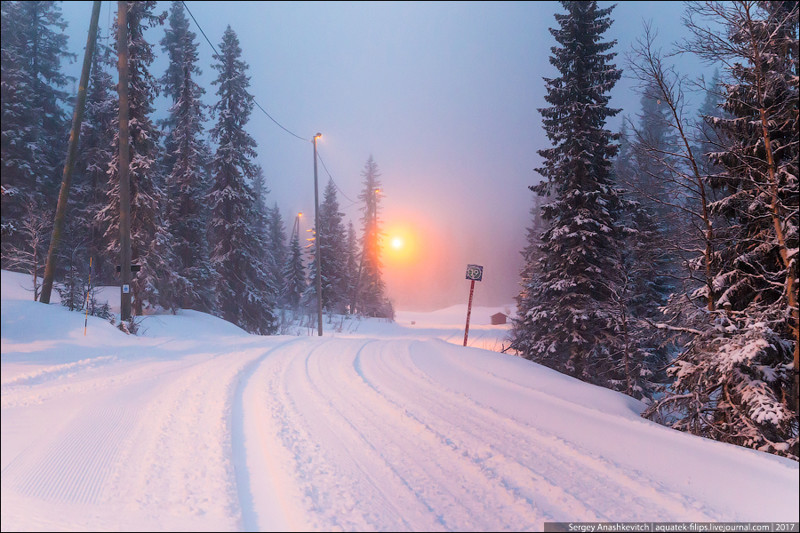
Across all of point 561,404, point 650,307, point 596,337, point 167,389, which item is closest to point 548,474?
point 561,404

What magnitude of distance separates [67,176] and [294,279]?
96.1 ft

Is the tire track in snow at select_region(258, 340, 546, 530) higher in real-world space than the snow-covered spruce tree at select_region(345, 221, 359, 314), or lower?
lower

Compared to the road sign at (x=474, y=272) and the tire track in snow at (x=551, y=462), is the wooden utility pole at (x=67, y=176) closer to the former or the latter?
the tire track in snow at (x=551, y=462)

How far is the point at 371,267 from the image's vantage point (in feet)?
132

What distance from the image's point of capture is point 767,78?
4.81 metres

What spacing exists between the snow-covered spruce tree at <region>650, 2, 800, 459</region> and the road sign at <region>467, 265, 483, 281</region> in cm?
582

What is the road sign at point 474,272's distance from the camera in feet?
36.0

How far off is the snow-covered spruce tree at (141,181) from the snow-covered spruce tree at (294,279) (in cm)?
1864

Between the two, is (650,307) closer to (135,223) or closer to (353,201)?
(135,223)

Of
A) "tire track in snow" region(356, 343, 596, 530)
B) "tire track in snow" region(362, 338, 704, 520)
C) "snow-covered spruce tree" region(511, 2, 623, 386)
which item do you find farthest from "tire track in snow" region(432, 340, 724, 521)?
"snow-covered spruce tree" region(511, 2, 623, 386)

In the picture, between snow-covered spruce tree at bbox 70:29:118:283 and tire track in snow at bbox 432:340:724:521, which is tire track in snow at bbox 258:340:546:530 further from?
snow-covered spruce tree at bbox 70:29:118:283

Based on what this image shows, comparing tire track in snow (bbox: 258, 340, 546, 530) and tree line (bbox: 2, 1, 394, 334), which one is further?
tree line (bbox: 2, 1, 394, 334)

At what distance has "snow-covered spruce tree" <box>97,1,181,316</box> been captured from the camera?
1306 cm

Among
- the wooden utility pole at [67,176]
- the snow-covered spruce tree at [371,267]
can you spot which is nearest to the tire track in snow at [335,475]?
the wooden utility pole at [67,176]
